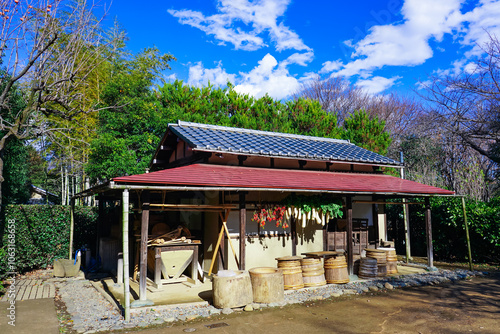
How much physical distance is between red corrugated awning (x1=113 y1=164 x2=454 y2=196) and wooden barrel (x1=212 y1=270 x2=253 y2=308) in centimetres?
201

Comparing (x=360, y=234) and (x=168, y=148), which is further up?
(x=168, y=148)

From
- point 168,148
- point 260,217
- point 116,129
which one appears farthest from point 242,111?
point 260,217

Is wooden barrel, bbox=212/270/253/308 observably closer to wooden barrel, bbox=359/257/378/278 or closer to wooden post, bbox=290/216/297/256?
wooden post, bbox=290/216/297/256

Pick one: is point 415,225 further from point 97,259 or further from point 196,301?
point 97,259

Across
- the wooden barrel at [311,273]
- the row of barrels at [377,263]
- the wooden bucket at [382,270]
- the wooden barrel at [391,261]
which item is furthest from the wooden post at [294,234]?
the wooden barrel at [391,261]

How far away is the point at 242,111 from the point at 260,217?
13.3 metres

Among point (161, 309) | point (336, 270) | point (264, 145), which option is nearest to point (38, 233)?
point (161, 309)

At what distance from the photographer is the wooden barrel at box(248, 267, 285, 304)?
7.36m

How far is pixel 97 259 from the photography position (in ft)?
39.5

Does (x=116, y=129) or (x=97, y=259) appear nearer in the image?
(x=97, y=259)

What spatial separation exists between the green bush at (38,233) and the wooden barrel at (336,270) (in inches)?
355

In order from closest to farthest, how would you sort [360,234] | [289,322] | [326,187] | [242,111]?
1. [289,322]
2. [326,187]
3. [360,234]
4. [242,111]

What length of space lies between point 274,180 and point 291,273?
8.03 feet

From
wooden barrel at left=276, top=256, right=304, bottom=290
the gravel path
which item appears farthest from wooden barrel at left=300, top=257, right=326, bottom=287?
wooden barrel at left=276, top=256, right=304, bottom=290
